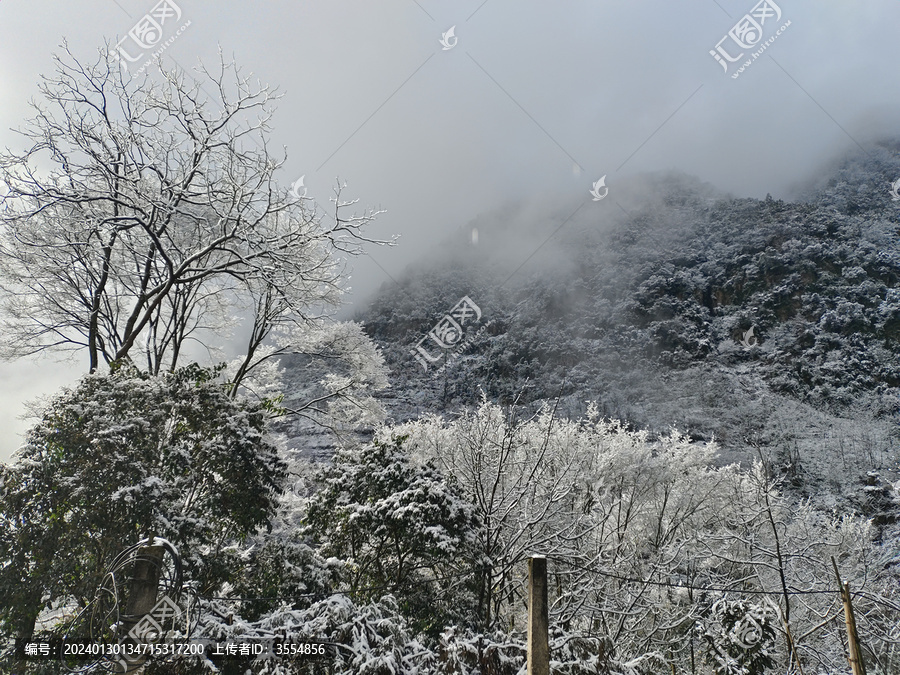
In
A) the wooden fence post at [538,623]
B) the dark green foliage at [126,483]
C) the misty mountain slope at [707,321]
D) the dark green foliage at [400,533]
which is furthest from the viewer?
the misty mountain slope at [707,321]

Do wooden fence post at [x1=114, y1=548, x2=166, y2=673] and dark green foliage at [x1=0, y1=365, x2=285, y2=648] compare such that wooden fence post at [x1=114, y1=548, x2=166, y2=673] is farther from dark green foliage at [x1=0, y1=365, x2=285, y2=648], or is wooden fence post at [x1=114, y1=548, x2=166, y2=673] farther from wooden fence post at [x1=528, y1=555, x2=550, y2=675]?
wooden fence post at [x1=528, y1=555, x2=550, y2=675]

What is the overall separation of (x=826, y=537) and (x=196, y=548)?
18.9 metres

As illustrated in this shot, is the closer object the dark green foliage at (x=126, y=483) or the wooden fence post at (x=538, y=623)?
the wooden fence post at (x=538, y=623)

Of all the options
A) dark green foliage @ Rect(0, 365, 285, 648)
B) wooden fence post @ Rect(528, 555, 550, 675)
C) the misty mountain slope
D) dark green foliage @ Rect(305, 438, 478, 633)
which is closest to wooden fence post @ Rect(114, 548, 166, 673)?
dark green foliage @ Rect(0, 365, 285, 648)

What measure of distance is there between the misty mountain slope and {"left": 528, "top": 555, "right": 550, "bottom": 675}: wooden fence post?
4743 cm

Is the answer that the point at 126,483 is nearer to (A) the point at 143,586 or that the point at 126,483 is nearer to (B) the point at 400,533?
(A) the point at 143,586

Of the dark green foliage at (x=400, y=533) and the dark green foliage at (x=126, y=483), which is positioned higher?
the dark green foliage at (x=126, y=483)

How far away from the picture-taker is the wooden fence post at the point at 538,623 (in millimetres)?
4359

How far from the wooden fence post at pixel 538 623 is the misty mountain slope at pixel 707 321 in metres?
47.4

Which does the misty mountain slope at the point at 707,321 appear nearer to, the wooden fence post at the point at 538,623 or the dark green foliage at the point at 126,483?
the dark green foliage at the point at 126,483

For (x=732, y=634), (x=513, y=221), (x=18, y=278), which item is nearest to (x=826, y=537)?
(x=732, y=634)

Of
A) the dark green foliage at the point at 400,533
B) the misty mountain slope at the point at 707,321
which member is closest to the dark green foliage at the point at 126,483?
the dark green foliage at the point at 400,533

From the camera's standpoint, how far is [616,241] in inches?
4441

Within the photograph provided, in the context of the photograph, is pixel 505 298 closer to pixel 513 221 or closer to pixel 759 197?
pixel 513 221
